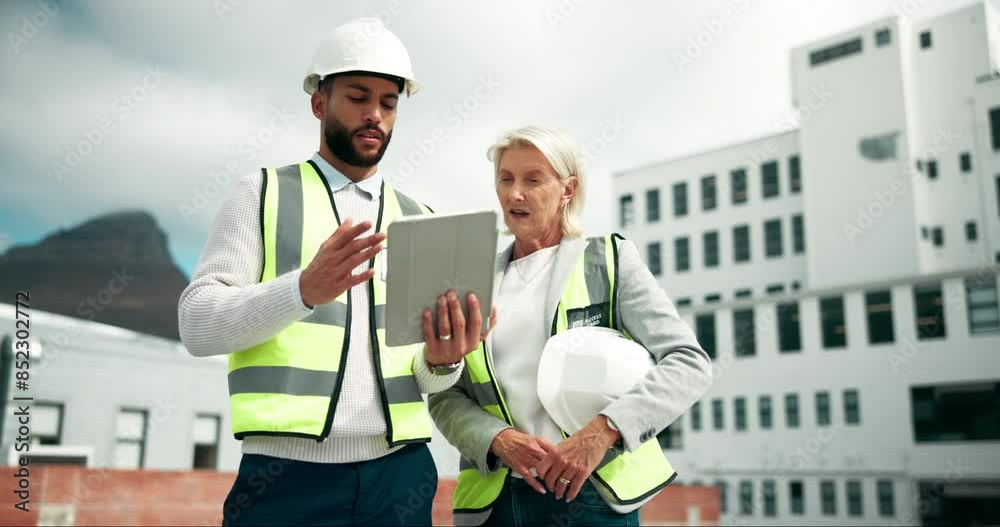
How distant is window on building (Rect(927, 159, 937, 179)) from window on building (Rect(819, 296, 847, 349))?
6.94 metres

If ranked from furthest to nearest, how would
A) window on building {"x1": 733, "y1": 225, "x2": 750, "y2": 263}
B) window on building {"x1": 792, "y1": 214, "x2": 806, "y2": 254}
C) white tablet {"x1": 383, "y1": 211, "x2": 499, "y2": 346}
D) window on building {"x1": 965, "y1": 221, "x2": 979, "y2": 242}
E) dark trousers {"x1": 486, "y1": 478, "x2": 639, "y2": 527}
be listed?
window on building {"x1": 733, "y1": 225, "x2": 750, "y2": 263}
window on building {"x1": 792, "y1": 214, "x2": 806, "y2": 254}
window on building {"x1": 965, "y1": 221, "x2": 979, "y2": 242}
dark trousers {"x1": 486, "y1": 478, "x2": 639, "y2": 527}
white tablet {"x1": 383, "y1": 211, "x2": 499, "y2": 346}

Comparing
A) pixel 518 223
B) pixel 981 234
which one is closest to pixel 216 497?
pixel 518 223

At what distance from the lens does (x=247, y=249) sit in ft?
8.12

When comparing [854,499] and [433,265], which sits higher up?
[433,265]

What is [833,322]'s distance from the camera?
41.0m

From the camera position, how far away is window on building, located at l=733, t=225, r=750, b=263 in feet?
157

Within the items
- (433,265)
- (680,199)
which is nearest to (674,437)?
(680,199)

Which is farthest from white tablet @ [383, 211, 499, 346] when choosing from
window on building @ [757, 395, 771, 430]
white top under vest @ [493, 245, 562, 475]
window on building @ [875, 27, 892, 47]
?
window on building @ [875, 27, 892, 47]

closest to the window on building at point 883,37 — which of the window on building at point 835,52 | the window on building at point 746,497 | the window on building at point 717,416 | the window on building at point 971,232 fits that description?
the window on building at point 835,52

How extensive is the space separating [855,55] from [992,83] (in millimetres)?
6081

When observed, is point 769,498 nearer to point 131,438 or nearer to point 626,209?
point 626,209

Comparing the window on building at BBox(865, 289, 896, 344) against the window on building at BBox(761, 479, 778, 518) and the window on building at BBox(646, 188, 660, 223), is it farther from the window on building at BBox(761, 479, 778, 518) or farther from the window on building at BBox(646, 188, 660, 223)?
the window on building at BBox(646, 188, 660, 223)

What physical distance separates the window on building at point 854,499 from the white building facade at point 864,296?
0.07 m

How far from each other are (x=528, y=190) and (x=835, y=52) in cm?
4560
